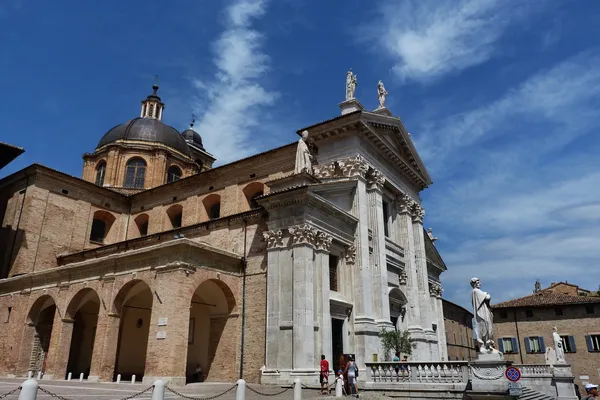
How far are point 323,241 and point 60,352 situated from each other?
36.0 feet

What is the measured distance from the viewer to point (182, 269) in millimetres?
15195

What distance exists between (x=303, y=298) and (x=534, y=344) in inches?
1087

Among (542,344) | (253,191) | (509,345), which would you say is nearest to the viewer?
(253,191)

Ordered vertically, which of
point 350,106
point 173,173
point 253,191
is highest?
point 173,173

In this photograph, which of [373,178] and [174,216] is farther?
[174,216]

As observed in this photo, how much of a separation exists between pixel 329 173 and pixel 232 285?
253 inches

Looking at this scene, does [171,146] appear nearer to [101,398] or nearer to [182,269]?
[182,269]

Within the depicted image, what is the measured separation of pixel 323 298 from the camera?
16.2 m

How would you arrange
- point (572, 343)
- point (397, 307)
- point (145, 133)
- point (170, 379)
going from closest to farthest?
point (170, 379)
point (397, 307)
point (572, 343)
point (145, 133)

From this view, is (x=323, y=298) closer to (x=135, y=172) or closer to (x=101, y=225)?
(x=101, y=225)

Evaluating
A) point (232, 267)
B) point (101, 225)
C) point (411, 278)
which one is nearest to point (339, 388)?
point (232, 267)

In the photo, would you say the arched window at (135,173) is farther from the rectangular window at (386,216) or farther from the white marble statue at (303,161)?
the rectangular window at (386,216)

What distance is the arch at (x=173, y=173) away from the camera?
33591 millimetres

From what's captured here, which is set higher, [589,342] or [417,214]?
[417,214]
